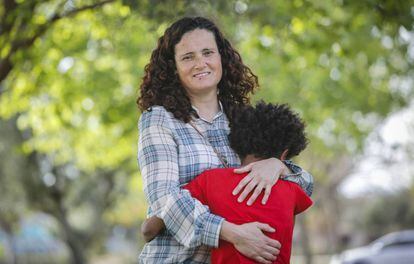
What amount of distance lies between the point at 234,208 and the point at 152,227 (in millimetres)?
381

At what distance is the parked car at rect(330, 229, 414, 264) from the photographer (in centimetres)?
2186

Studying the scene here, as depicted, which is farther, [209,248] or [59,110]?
[59,110]

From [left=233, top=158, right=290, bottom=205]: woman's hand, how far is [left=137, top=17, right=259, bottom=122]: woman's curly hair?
427 mm

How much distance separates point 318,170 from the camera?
1047 inches

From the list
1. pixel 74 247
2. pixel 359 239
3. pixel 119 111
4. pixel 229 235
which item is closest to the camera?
pixel 229 235

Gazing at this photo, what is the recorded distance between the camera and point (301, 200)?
2.87 metres

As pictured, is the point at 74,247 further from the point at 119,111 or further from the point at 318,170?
the point at 119,111

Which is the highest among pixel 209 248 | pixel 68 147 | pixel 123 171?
pixel 123 171

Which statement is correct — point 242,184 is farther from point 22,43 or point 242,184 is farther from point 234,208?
point 22,43

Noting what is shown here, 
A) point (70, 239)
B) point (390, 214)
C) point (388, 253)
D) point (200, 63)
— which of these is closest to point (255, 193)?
point (200, 63)

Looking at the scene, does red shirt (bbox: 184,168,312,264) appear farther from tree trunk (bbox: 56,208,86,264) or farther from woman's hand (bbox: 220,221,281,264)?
tree trunk (bbox: 56,208,86,264)

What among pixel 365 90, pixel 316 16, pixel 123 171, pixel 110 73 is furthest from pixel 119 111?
pixel 123 171

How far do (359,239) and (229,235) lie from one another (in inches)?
1766

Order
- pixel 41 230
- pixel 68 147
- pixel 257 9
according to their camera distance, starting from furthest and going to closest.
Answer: pixel 41 230 < pixel 68 147 < pixel 257 9
